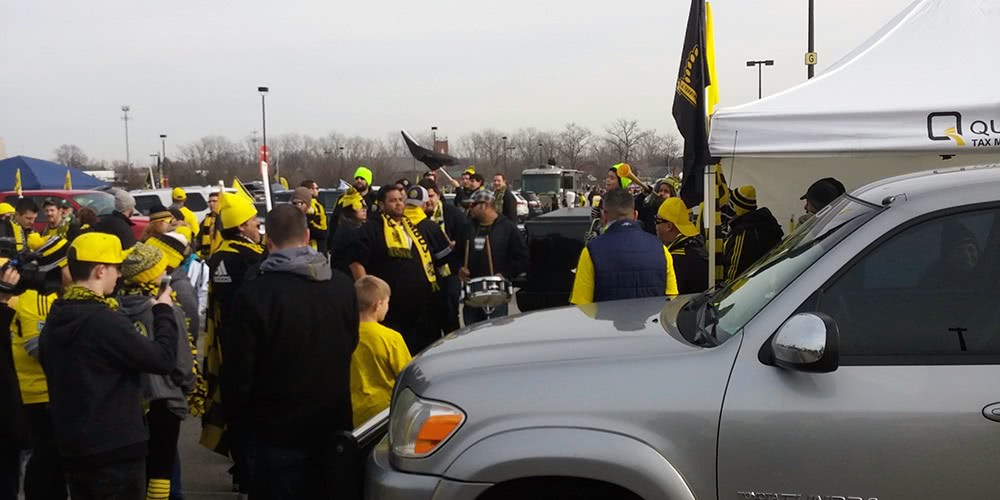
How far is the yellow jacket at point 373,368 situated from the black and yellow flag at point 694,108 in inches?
131

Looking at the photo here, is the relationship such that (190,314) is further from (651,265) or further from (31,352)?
(651,265)

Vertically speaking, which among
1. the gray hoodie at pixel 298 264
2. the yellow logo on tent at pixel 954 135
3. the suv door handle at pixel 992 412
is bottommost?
the suv door handle at pixel 992 412

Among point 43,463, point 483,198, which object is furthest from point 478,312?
point 43,463

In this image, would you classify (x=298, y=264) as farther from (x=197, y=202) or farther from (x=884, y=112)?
(x=197, y=202)

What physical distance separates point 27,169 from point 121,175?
65834 mm

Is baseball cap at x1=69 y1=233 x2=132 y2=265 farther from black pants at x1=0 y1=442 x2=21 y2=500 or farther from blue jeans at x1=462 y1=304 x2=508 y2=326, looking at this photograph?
blue jeans at x1=462 y1=304 x2=508 y2=326

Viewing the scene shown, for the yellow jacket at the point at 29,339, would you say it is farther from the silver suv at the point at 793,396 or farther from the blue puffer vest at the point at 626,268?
the blue puffer vest at the point at 626,268

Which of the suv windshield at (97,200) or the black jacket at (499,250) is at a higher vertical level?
the suv windshield at (97,200)

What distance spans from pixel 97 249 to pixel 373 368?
4.68ft

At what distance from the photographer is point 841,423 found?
272cm

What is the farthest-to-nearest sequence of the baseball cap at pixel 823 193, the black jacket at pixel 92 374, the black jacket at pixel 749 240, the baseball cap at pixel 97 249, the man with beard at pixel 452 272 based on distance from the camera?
the man with beard at pixel 452 272
the black jacket at pixel 749 240
the baseball cap at pixel 823 193
the baseball cap at pixel 97 249
the black jacket at pixel 92 374

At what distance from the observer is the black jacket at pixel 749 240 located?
6.13m

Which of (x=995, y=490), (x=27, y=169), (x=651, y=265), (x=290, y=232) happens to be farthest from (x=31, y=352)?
(x=27, y=169)

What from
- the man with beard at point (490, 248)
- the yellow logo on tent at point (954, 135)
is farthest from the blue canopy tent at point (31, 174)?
the yellow logo on tent at point (954, 135)
